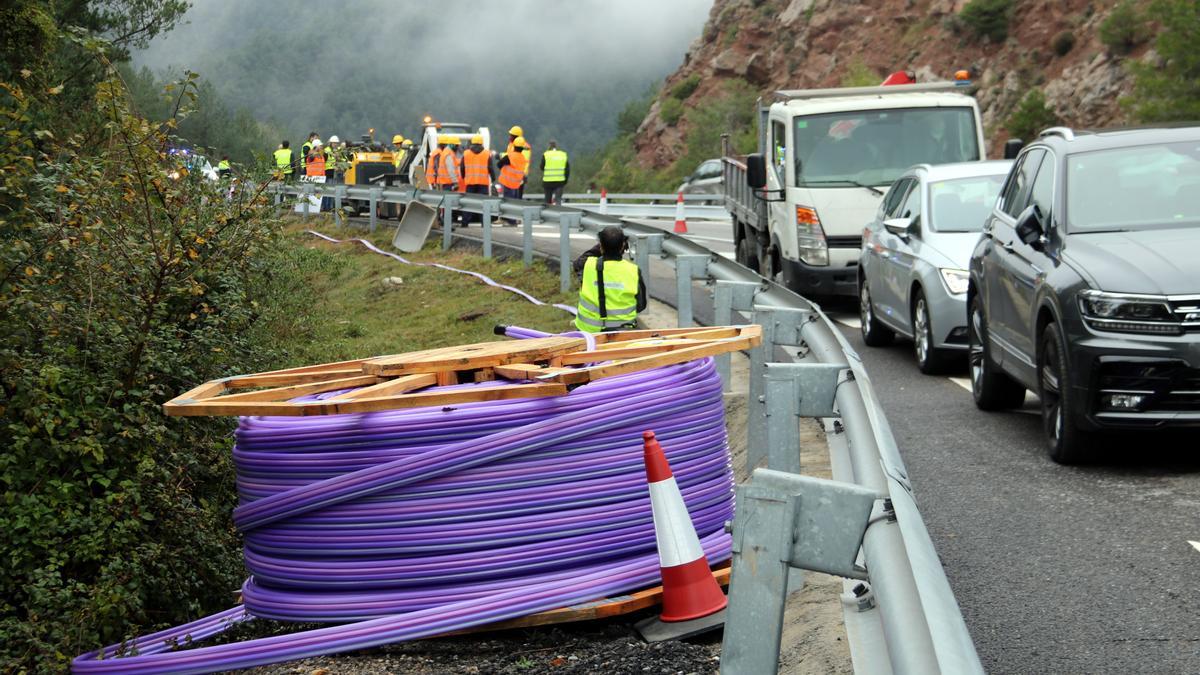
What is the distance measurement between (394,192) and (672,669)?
72.2 feet

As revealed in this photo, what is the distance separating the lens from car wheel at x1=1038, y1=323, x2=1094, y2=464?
316 inches

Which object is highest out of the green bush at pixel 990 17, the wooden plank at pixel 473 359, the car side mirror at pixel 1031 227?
the green bush at pixel 990 17

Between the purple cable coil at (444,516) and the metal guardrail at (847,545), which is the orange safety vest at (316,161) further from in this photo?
the metal guardrail at (847,545)

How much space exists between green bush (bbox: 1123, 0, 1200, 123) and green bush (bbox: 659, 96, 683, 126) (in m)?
35.7

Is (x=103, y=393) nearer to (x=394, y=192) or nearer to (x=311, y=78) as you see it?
(x=394, y=192)

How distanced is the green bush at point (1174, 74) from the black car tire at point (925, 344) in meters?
28.6

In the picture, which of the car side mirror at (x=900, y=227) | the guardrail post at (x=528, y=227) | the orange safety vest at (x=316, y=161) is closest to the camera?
the orange safety vest at (x=316, y=161)

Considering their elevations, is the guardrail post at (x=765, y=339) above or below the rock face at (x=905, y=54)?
below

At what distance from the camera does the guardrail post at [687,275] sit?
11.4 meters

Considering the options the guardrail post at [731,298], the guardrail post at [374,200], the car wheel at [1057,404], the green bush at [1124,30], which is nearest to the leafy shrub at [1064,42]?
the green bush at [1124,30]

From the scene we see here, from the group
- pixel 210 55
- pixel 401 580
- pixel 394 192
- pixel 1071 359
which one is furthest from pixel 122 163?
pixel 210 55

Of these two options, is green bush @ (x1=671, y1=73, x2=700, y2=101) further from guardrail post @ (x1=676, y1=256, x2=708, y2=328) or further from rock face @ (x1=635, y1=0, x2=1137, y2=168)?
guardrail post @ (x1=676, y1=256, x2=708, y2=328)

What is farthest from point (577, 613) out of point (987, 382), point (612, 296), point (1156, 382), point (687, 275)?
point (687, 275)

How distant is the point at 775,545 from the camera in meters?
3.30
